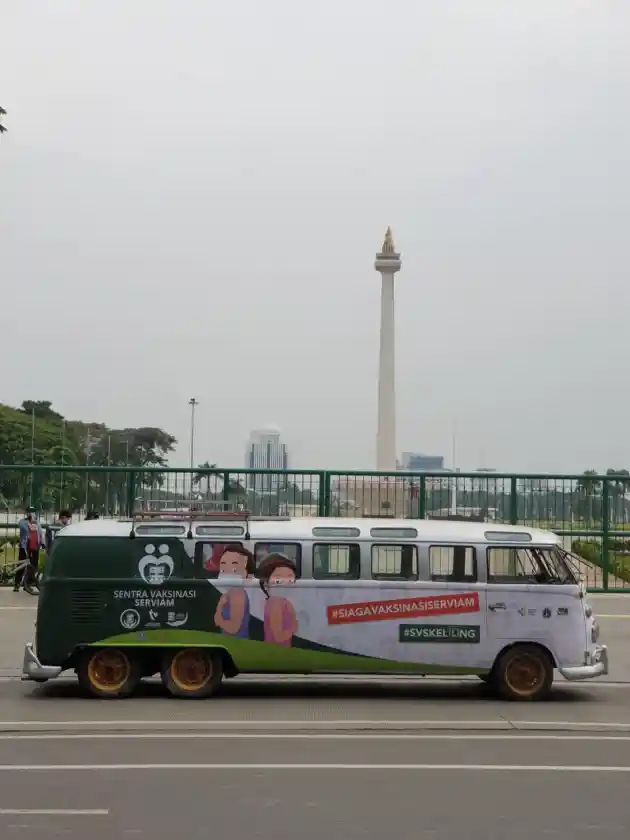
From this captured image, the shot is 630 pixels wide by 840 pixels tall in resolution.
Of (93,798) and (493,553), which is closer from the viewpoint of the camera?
(93,798)

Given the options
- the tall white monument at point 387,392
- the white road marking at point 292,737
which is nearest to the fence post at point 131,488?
the white road marking at point 292,737

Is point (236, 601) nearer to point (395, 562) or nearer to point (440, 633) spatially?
point (395, 562)

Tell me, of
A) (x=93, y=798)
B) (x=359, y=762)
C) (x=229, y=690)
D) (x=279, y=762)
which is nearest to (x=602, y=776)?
(x=359, y=762)

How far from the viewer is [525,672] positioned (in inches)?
521

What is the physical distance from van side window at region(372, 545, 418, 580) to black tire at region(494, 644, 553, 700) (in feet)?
4.64

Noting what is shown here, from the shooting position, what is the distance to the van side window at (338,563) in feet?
43.2

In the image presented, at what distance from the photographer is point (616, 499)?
23453 mm

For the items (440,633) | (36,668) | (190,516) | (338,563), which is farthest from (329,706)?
(36,668)

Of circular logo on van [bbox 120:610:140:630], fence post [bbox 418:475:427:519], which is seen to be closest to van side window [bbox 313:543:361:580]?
circular logo on van [bbox 120:610:140:630]

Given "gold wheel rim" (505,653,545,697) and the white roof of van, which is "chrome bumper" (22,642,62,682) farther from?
"gold wheel rim" (505,653,545,697)

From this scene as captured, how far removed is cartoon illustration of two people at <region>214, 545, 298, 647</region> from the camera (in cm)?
1298

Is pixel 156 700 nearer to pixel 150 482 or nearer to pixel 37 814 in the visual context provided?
pixel 37 814

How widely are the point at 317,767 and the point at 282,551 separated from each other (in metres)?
4.15

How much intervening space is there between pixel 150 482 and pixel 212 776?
14513 millimetres
